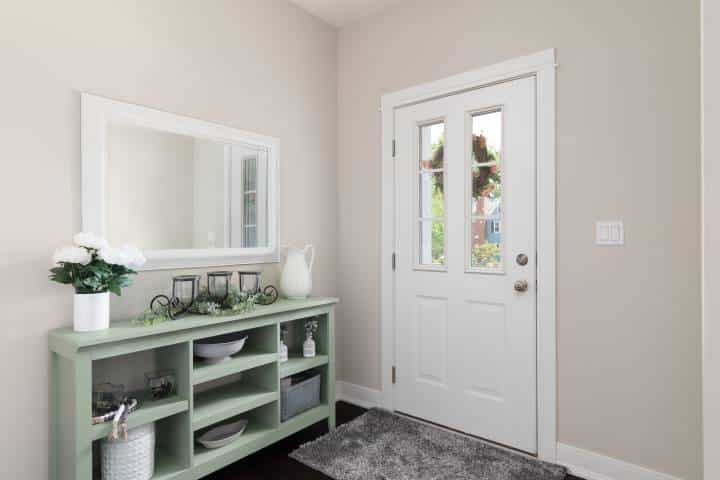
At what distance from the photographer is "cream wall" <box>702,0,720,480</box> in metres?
0.62

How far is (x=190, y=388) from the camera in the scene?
6.00ft

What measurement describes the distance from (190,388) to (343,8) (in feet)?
8.21

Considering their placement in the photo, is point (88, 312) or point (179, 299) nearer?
point (88, 312)

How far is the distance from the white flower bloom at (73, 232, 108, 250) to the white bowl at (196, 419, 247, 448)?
1.00 metres

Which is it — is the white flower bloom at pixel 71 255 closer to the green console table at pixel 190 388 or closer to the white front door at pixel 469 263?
the green console table at pixel 190 388

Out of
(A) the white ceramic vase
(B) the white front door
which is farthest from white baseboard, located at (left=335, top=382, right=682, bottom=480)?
(A) the white ceramic vase

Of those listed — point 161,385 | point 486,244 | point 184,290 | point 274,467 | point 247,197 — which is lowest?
point 274,467

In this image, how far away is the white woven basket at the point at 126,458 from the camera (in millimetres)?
1639

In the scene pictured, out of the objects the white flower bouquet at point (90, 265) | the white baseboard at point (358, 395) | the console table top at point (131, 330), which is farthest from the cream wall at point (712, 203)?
the white baseboard at point (358, 395)

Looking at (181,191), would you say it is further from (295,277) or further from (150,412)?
(150,412)

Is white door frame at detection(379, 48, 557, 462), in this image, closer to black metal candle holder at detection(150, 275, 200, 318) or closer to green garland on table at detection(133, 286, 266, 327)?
green garland on table at detection(133, 286, 266, 327)

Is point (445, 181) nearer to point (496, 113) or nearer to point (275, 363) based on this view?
point (496, 113)

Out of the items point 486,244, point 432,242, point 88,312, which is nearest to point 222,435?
point 88,312

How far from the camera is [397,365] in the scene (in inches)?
109
